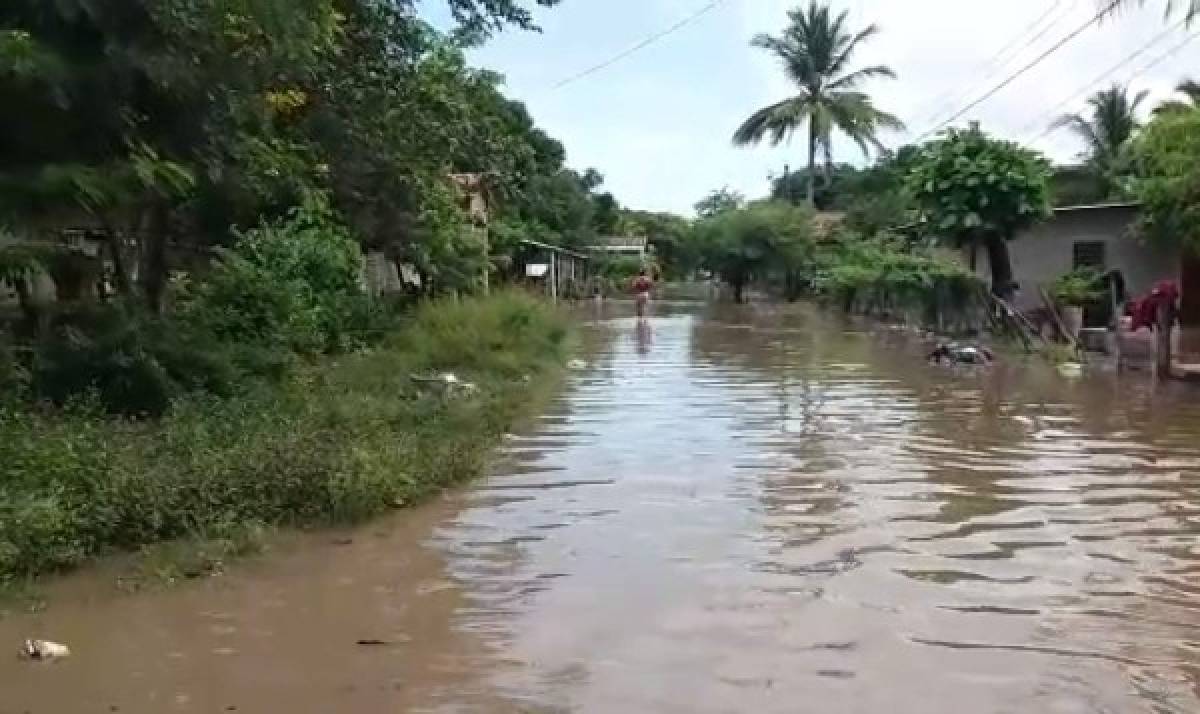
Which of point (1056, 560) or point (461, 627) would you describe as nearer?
point (461, 627)

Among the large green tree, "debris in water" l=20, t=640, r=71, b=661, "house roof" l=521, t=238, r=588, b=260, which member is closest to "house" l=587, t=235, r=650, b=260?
"house roof" l=521, t=238, r=588, b=260

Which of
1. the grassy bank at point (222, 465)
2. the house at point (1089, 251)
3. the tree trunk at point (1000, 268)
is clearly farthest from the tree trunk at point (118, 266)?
the tree trunk at point (1000, 268)

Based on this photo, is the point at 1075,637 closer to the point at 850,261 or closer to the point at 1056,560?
the point at 1056,560

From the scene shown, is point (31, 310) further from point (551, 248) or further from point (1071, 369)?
point (551, 248)

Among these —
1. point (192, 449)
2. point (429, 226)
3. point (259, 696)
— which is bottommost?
point (259, 696)

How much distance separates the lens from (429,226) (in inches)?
996

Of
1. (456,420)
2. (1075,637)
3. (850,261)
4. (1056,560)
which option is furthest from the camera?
(850,261)

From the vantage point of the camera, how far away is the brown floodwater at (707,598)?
5.52 m

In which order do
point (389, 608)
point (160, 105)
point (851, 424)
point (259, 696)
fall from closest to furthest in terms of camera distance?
point (259, 696), point (389, 608), point (160, 105), point (851, 424)

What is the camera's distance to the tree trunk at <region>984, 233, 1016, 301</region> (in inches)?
1166

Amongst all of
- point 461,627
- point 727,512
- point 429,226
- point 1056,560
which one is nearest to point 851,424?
point 727,512

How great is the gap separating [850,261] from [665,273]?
51.6 meters

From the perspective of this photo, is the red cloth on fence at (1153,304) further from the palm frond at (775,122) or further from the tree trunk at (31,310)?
the palm frond at (775,122)

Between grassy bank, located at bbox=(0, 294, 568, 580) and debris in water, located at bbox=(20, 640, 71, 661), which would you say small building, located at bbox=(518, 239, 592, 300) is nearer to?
grassy bank, located at bbox=(0, 294, 568, 580)
